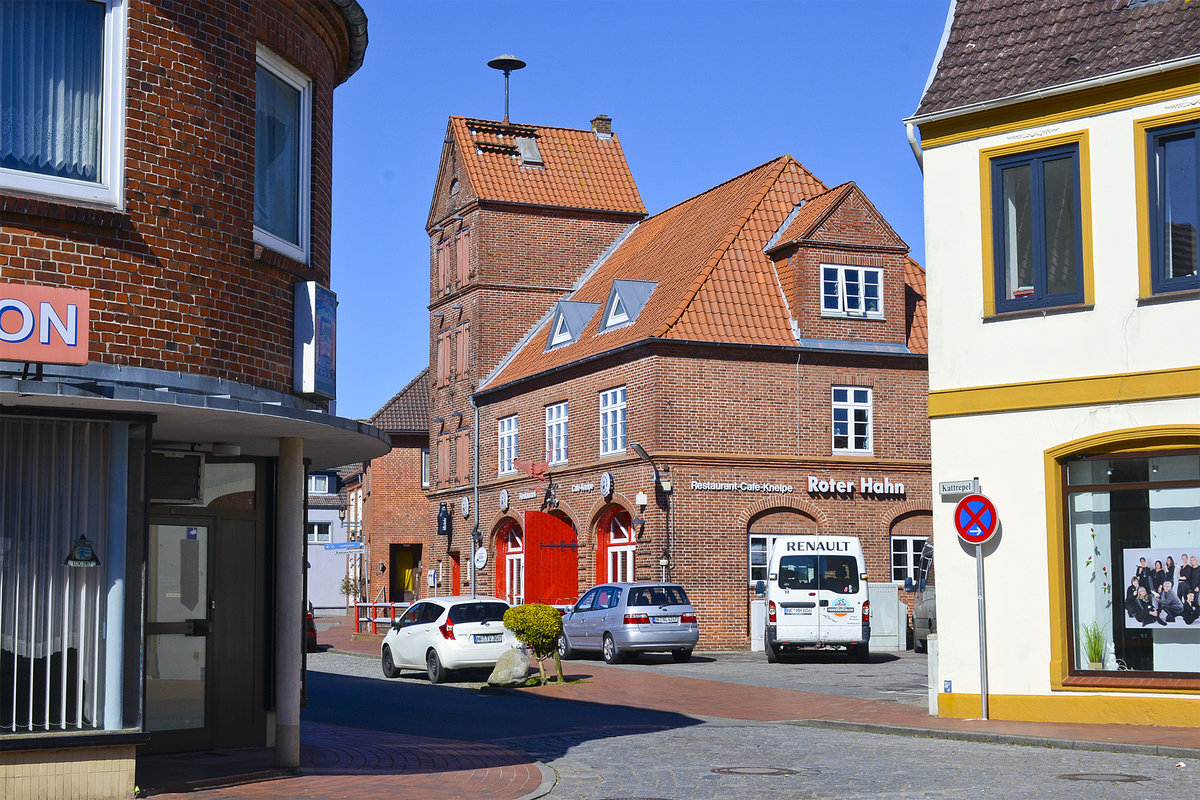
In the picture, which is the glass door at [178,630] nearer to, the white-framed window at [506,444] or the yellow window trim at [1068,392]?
the yellow window trim at [1068,392]

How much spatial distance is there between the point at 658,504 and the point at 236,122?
82.8 feet

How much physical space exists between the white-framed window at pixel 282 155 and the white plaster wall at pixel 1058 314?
7.96 metres

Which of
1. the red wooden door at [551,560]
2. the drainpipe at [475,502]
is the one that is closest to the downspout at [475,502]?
the drainpipe at [475,502]

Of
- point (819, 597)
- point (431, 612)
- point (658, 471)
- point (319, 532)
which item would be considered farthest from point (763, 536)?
point (319, 532)

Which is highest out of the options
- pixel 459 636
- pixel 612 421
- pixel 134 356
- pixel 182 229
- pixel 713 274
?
pixel 713 274

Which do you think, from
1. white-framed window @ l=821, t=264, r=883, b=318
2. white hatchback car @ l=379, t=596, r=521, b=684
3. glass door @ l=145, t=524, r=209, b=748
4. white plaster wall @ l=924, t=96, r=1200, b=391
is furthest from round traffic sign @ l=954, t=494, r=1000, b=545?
white-framed window @ l=821, t=264, r=883, b=318

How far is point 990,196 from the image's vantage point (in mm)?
17234

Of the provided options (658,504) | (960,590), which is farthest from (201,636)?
(658,504)

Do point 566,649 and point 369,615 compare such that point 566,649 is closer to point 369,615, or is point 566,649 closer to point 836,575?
point 836,575

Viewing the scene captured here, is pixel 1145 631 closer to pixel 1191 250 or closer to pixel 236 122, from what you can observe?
pixel 1191 250

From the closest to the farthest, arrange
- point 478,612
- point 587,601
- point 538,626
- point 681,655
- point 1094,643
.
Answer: point 1094,643, point 538,626, point 478,612, point 681,655, point 587,601

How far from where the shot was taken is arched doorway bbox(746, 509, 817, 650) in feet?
119

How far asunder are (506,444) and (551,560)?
648 centimetres

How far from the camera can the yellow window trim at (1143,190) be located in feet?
52.6
